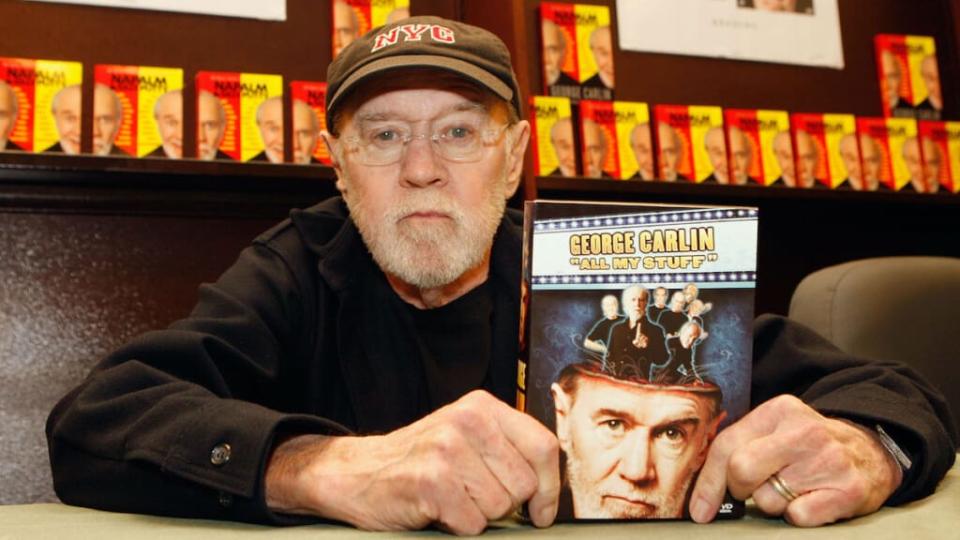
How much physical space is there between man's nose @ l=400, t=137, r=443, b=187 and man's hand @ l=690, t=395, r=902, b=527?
627mm

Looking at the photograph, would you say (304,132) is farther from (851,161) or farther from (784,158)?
(851,161)

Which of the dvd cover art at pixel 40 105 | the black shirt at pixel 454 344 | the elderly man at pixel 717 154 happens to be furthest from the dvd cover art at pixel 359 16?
the black shirt at pixel 454 344

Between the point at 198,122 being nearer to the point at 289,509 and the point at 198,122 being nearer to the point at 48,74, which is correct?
the point at 48,74

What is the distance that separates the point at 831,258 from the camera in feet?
9.36

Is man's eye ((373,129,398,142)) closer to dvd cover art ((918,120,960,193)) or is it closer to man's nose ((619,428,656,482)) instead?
man's nose ((619,428,656,482))

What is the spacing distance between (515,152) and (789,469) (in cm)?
81

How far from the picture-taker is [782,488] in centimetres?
85

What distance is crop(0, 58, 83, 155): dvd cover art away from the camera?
Result: 196 centimetres

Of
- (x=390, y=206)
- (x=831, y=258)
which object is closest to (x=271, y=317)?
(x=390, y=206)

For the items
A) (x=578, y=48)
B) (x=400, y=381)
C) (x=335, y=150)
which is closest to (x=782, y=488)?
(x=400, y=381)

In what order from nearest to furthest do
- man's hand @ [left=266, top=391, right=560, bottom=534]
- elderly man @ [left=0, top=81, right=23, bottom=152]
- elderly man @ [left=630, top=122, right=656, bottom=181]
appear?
man's hand @ [left=266, top=391, right=560, bottom=534]
elderly man @ [left=0, top=81, right=23, bottom=152]
elderly man @ [left=630, top=122, right=656, bottom=181]

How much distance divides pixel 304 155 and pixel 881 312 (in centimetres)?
130

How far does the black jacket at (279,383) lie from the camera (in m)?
0.87

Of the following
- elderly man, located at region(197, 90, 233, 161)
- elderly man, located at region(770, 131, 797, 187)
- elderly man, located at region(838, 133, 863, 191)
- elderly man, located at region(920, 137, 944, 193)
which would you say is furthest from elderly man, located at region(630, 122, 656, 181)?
elderly man, located at region(197, 90, 233, 161)
